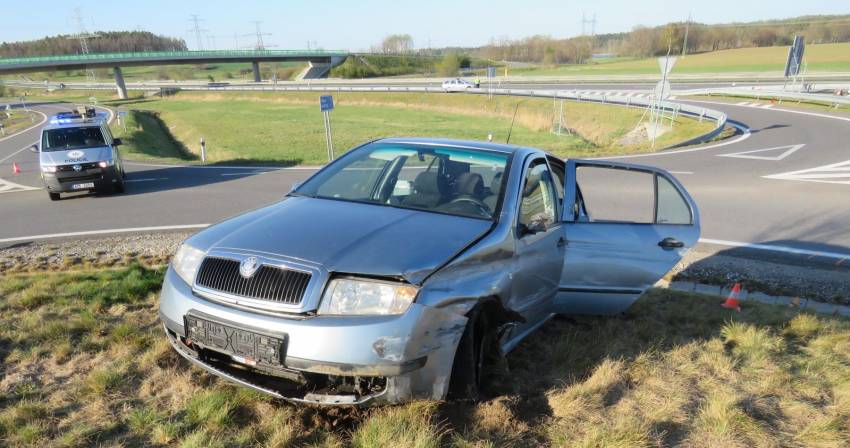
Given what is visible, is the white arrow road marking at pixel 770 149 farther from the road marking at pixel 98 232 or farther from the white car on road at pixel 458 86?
the white car on road at pixel 458 86

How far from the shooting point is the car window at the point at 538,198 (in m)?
3.67

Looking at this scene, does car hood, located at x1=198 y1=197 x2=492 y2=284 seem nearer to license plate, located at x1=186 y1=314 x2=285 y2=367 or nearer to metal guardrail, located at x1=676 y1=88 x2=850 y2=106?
license plate, located at x1=186 y1=314 x2=285 y2=367

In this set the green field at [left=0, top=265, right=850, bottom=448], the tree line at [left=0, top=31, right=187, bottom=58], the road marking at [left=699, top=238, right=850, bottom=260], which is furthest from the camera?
the tree line at [left=0, top=31, right=187, bottom=58]

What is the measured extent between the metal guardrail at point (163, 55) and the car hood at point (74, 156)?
8063 cm

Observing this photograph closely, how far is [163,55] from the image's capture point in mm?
89125

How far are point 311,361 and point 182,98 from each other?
8306 centimetres

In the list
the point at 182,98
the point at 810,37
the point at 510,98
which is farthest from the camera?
the point at 810,37

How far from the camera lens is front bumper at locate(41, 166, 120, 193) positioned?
11773 mm

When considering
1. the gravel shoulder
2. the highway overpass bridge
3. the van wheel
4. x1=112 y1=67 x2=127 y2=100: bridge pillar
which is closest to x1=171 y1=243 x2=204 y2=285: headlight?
the van wheel

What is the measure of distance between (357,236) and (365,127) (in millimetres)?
35638

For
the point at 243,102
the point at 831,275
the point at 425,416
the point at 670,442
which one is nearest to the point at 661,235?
the point at 670,442

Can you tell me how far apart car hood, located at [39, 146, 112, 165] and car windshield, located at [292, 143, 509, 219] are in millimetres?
10255

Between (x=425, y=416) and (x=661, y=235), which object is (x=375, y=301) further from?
(x=661, y=235)

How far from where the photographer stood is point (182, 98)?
7600cm
